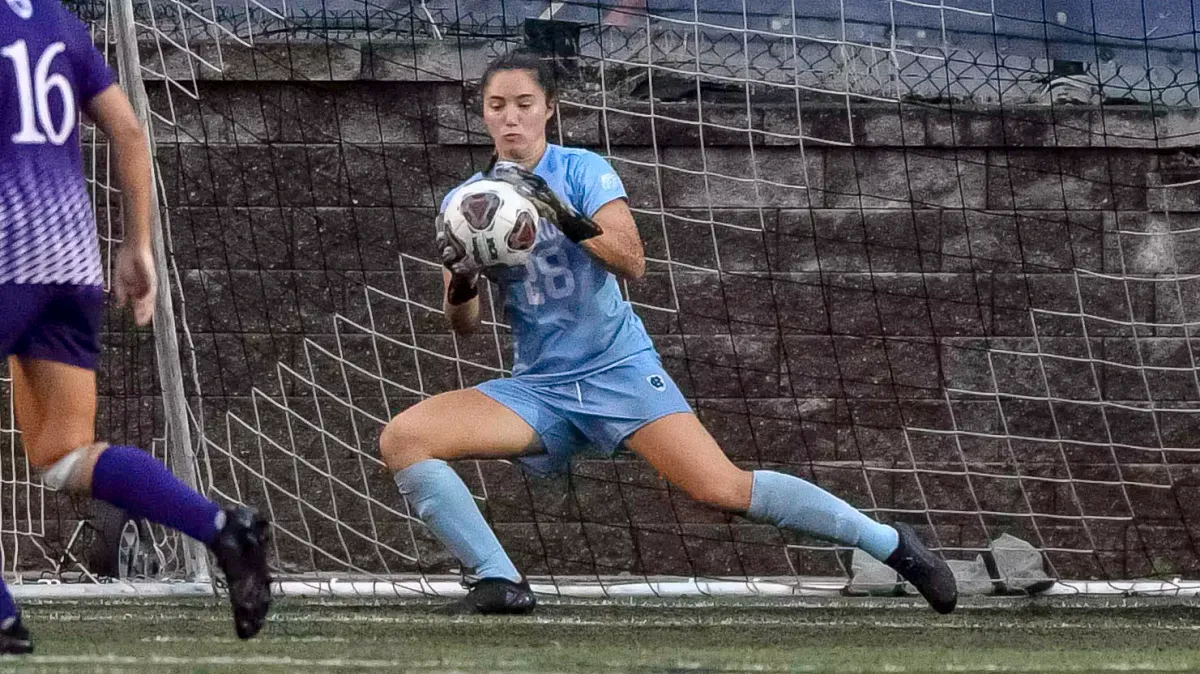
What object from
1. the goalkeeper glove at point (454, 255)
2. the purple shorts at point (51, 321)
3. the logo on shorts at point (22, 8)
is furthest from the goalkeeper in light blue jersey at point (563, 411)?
the logo on shorts at point (22, 8)

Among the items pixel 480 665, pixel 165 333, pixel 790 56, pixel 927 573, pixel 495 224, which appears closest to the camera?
pixel 480 665

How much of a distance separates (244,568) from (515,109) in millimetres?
1590

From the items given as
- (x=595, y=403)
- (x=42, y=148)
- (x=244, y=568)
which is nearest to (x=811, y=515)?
(x=595, y=403)

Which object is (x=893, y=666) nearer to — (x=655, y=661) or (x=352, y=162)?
(x=655, y=661)

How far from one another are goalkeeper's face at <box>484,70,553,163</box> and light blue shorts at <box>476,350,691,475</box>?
2.03 ft

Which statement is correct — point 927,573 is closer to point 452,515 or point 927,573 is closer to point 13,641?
point 452,515

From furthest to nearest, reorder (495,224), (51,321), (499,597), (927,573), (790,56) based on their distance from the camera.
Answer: (790,56) < (927,573) < (499,597) < (495,224) < (51,321)

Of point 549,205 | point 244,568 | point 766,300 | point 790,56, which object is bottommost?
point 244,568

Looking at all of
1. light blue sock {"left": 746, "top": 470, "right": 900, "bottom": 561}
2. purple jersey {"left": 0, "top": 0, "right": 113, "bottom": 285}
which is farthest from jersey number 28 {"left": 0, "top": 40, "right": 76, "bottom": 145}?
light blue sock {"left": 746, "top": 470, "right": 900, "bottom": 561}

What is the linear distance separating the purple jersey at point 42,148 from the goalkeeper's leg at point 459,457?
120 cm

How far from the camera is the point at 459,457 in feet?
14.4

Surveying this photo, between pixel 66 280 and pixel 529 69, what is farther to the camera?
pixel 529 69

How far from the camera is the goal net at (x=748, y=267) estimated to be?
6301mm

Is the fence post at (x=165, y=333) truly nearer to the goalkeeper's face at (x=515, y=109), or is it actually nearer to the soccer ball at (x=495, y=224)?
the goalkeeper's face at (x=515, y=109)
